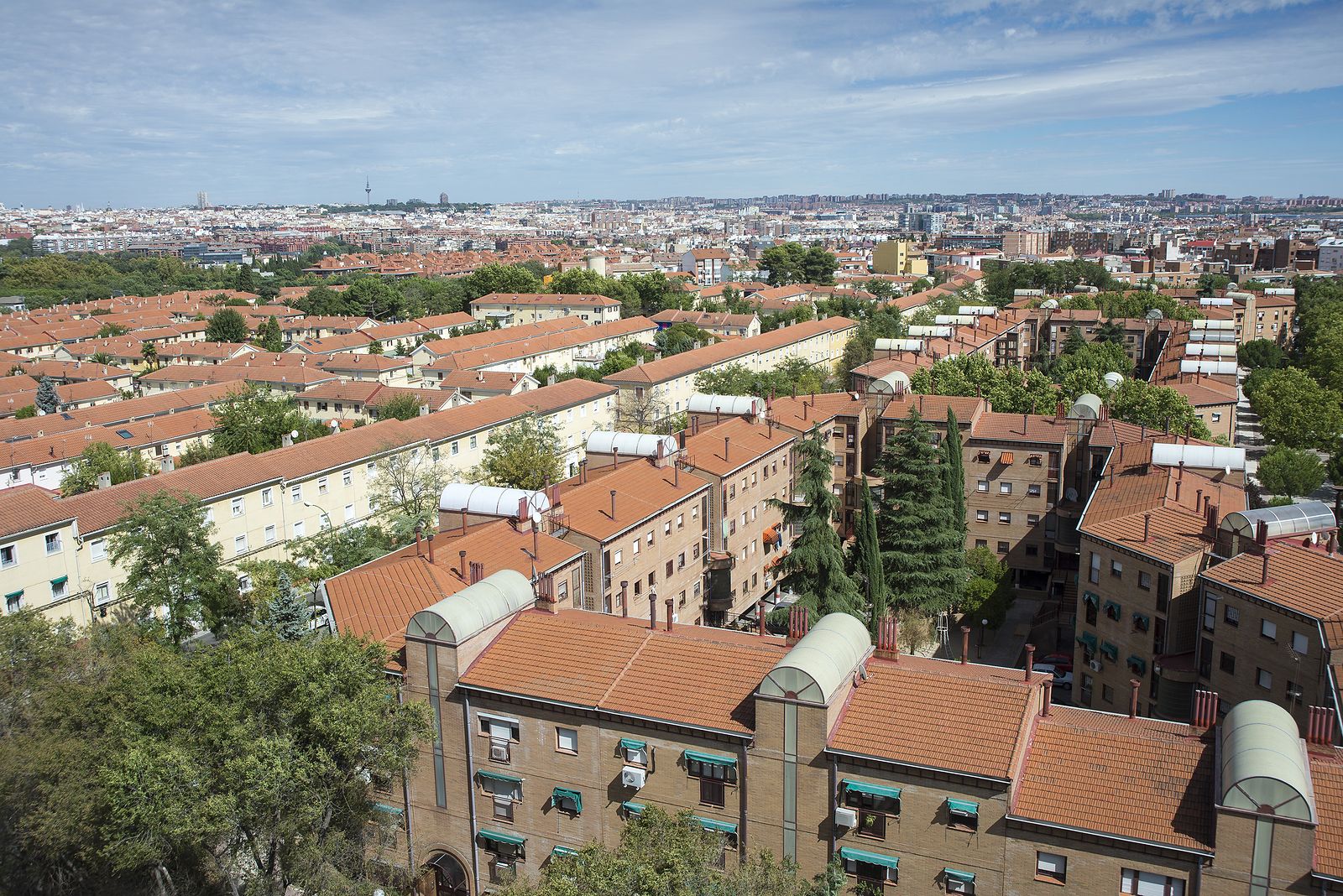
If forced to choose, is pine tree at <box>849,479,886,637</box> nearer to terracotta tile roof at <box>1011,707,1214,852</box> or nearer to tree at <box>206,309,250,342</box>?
terracotta tile roof at <box>1011,707,1214,852</box>

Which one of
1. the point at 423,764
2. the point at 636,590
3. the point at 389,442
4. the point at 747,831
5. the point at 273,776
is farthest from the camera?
the point at 389,442

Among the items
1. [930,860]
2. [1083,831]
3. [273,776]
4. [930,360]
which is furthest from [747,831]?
[930,360]

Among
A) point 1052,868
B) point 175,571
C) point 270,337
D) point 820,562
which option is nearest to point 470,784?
point 1052,868

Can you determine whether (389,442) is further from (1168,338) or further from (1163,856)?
(1168,338)

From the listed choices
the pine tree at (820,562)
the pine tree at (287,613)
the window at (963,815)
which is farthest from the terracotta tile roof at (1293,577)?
the pine tree at (287,613)

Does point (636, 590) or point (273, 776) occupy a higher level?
point (273, 776)

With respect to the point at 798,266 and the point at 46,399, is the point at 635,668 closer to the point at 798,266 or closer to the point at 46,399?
the point at 46,399

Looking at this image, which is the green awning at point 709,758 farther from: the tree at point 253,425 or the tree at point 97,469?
the tree at point 253,425
